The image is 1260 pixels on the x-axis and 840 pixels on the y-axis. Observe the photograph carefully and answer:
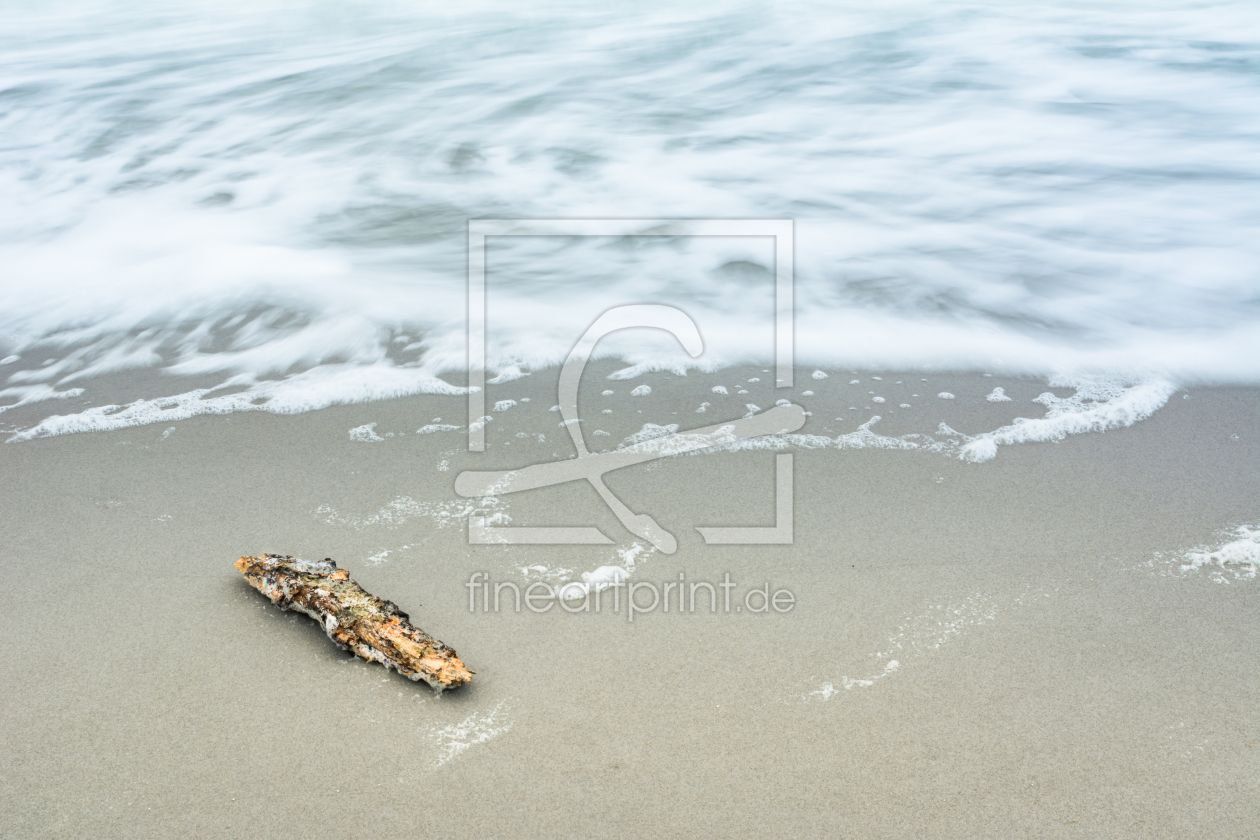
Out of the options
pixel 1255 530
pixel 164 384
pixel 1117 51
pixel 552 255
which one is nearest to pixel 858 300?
pixel 552 255

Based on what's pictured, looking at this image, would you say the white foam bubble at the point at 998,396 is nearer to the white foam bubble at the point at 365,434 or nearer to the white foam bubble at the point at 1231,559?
the white foam bubble at the point at 1231,559

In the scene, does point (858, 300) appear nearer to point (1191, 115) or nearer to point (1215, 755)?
Answer: point (1215, 755)

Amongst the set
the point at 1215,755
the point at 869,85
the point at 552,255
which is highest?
the point at 869,85

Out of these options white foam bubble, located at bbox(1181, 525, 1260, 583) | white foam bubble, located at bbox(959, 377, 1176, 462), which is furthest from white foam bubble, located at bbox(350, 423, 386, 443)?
white foam bubble, located at bbox(1181, 525, 1260, 583)

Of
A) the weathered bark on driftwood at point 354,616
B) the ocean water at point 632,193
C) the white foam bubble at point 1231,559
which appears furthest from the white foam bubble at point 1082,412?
the weathered bark on driftwood at point 354,616

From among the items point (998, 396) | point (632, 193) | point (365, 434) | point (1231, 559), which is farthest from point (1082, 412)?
point (632, 193)

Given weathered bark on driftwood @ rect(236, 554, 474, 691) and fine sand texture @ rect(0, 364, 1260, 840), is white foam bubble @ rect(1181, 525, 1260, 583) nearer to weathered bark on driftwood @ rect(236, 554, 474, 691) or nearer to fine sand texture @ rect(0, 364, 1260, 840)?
fine sand texture @ rect(0, 364, 1260, 840)
